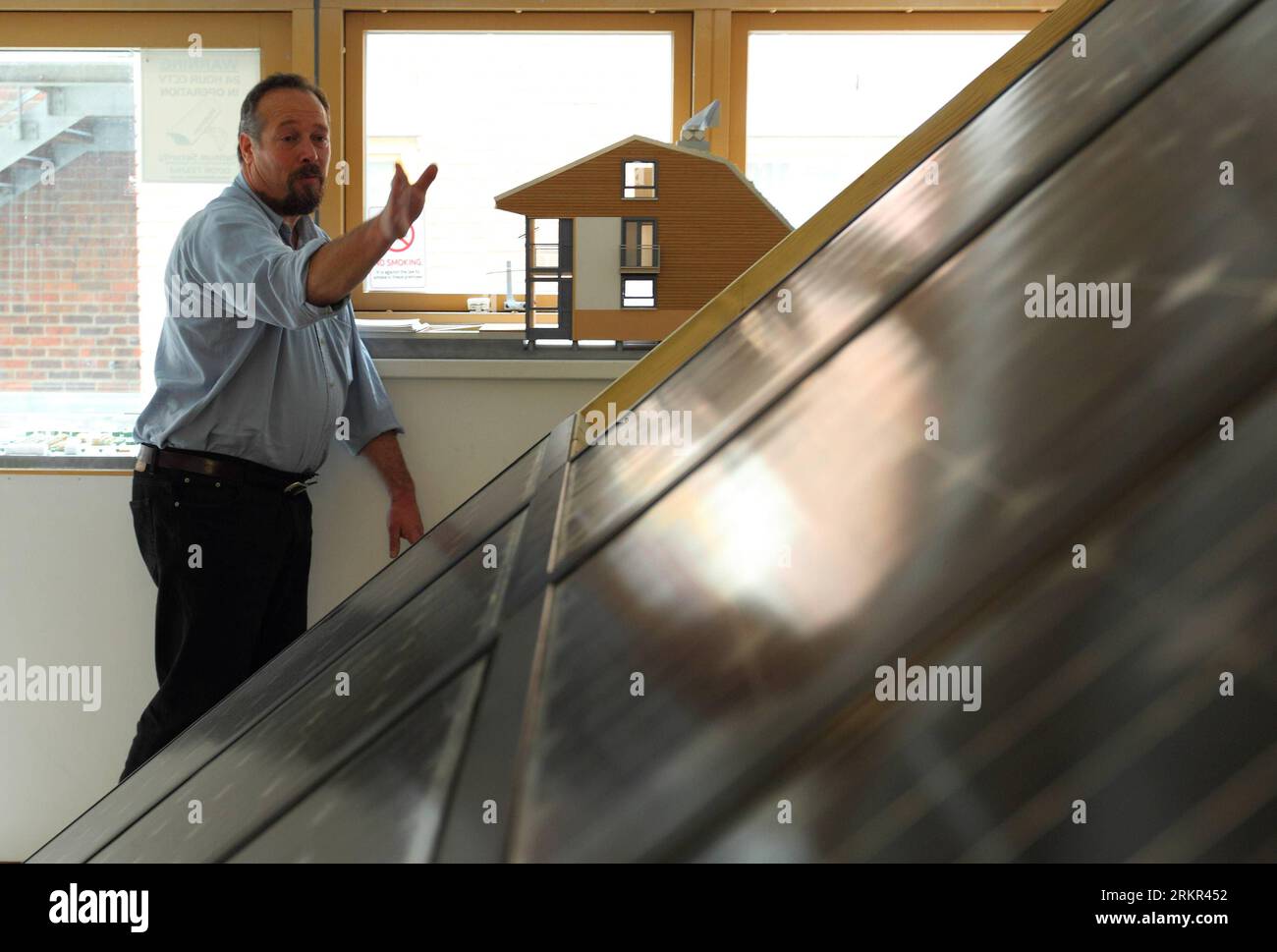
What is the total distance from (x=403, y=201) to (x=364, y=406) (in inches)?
17.4

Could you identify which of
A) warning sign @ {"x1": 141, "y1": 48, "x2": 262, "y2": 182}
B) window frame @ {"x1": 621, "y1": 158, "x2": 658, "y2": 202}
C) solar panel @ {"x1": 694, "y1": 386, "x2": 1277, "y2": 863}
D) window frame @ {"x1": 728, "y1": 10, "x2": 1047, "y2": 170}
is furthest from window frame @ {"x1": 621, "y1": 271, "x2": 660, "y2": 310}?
warning sign @ {"x1": 141, "y1": 48, "x2": 262, "y2": 182}

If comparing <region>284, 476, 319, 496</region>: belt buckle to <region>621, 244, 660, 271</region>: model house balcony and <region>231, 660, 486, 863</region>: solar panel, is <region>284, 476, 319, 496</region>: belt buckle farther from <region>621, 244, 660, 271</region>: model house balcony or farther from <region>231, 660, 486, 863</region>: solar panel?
<region>231, 660, 486, 863</region>: solar panel

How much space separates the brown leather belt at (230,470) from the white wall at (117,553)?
0.09 m

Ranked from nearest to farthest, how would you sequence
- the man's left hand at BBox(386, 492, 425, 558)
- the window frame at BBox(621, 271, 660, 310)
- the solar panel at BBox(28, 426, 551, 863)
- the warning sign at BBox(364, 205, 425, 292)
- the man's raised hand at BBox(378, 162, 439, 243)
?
the solar panel at BBox(28, 426, 551, 863) < the man's raised hand at BBox(378, 162, 439, 243) < the man's left hand at BBox(386, 492, 425, 558) < the window frame at BBox(621, 271, 660, 310) < the warning sign at BBox(364, 205, 425, 292)

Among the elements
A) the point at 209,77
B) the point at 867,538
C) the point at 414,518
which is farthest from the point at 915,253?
the point at 209,77

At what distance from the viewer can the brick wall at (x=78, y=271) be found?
11.3ft

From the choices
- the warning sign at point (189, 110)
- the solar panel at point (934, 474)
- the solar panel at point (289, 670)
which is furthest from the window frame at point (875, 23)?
the solar panel at point (934, 474)

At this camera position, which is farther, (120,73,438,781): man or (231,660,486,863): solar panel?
(120,73,438,781): man

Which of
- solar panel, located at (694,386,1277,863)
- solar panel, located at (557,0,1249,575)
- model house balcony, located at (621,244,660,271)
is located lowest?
solar panel, located at (694,386,1277,863)

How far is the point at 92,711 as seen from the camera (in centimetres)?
196

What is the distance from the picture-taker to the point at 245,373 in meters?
1.81

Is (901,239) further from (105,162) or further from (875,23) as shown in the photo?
(105,162)

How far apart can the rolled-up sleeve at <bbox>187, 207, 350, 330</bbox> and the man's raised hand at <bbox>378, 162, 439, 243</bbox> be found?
174 mm

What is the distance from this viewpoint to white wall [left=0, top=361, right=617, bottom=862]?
1796mm
